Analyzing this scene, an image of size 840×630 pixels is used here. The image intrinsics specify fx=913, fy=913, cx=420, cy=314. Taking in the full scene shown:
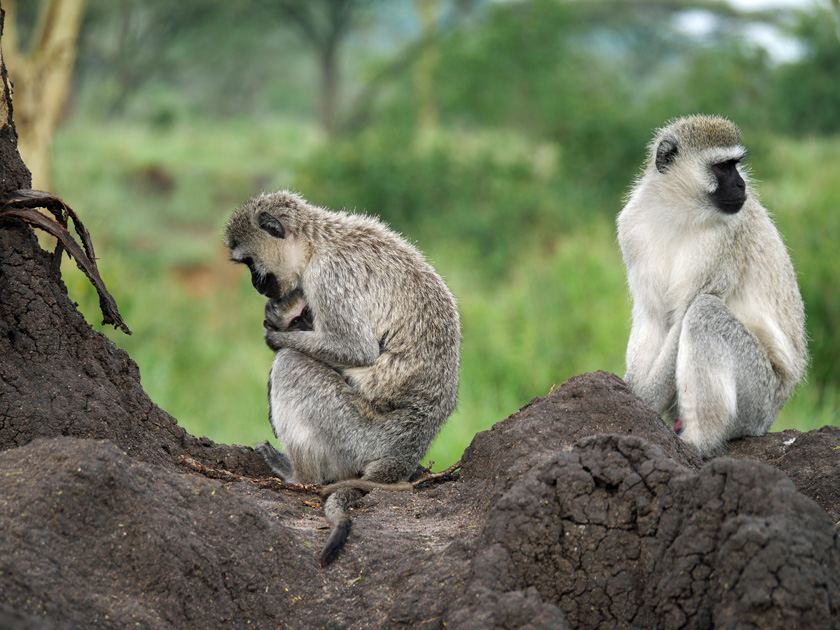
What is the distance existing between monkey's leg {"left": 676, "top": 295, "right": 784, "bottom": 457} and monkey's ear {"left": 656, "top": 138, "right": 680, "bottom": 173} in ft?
2.87

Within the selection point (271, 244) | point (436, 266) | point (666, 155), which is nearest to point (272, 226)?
point (271, 244)

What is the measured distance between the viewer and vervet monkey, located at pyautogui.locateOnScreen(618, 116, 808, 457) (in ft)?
15.5

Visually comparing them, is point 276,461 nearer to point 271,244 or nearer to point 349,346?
point 349,346

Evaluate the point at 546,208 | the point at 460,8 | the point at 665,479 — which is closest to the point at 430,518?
the point at 665,479

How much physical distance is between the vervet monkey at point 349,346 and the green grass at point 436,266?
8.46 ft

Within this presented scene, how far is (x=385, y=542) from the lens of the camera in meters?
3.20

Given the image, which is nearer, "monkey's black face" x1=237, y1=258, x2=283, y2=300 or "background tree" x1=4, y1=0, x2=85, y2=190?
"monkey's black face" x1=237, y1=258, x2=283, y2=300

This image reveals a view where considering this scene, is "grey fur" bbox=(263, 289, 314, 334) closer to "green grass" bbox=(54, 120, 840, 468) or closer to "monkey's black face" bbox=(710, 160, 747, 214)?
"monkey's black face" bbox=(710, 160, 747, 214)

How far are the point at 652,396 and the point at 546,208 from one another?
12681 millimetres

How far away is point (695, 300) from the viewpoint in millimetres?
4883

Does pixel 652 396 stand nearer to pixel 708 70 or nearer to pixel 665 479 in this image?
pixel 665 479

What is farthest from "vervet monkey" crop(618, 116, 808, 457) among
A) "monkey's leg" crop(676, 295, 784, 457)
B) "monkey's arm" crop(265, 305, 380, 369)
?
"monkey's arm" crop(265, 305, 380, 369)

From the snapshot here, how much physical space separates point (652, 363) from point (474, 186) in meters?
14.8

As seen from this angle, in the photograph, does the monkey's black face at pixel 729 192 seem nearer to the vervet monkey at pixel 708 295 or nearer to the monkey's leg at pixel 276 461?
the vervet monkey at pixel 708 295
